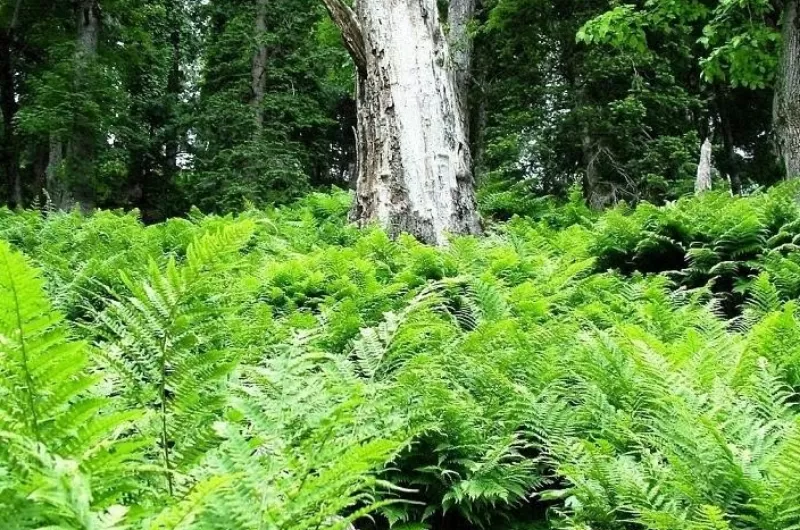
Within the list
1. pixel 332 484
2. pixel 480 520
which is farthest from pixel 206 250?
pixel 480 520

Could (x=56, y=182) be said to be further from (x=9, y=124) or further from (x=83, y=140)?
(x=9, y=124)

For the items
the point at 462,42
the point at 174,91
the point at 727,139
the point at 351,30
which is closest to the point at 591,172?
the point at 462,42

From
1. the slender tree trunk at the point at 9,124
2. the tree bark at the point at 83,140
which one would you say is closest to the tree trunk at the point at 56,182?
the tree bark at the point at 83,140

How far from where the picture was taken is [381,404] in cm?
187

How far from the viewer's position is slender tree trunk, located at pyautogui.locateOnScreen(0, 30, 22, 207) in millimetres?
20109

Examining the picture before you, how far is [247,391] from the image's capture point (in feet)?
5.62

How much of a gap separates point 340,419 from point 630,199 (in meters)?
11.0

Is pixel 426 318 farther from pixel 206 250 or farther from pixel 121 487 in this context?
pixel 121 487

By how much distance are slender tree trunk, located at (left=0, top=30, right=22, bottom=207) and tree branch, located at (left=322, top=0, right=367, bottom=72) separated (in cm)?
1641

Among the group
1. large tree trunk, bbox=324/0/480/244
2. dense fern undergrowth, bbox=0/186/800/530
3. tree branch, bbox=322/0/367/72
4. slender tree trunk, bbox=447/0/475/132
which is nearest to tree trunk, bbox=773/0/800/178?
large tree trunk, bbox=324/0/480/244

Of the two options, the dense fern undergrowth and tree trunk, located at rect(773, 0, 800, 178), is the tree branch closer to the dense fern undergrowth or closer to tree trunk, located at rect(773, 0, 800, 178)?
the dense fern undergrowth

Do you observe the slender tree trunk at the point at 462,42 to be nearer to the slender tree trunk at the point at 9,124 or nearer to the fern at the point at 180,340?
the fern at the point at 180,340

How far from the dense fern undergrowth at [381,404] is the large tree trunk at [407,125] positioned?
1.68m

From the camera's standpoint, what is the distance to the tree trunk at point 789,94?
822cm
